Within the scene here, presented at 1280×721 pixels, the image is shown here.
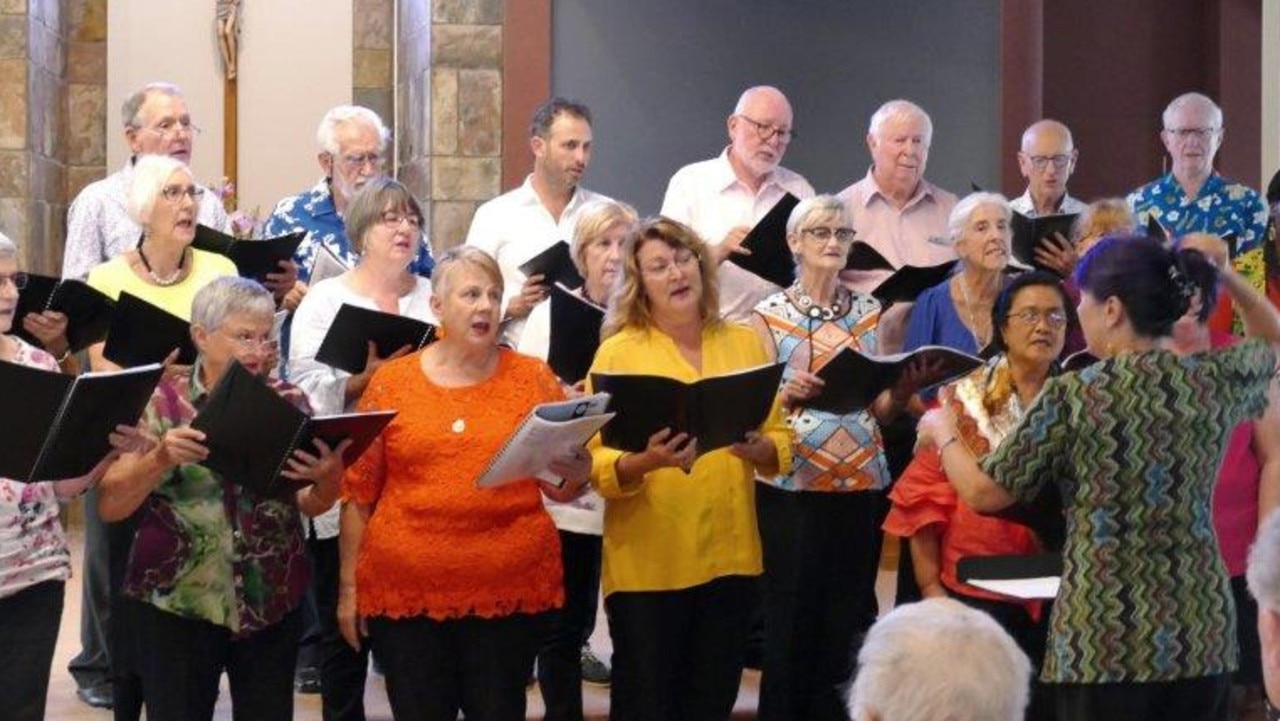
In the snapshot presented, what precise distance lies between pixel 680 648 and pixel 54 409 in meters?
1.47

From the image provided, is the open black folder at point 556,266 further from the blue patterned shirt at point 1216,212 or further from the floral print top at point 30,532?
the blue patterned shirt at point 1216,212

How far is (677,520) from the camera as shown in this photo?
440 cm

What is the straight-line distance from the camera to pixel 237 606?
13.2ft

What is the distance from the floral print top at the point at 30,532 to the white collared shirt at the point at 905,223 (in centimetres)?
267

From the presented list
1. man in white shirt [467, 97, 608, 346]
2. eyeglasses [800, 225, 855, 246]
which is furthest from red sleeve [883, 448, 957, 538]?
man in white shirt [467, 97, 608, 346]

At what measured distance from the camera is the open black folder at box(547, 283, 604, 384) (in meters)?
4.71

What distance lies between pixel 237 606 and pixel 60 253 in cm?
503

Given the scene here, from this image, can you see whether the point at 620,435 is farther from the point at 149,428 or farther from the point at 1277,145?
the point at 1277,145

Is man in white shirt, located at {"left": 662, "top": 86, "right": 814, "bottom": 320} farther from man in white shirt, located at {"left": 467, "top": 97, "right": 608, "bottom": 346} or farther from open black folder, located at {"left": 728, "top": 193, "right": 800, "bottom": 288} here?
open black folder, located at {"left": 728, "top": 193, "right": 800, "bottom": 288}

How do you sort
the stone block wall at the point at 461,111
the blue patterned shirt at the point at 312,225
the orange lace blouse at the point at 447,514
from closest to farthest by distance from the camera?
the orange lace blouse at the point at 447,514 → the blue patterned shirt at the point at 312,225 → the stone block wall at the point at 461,111

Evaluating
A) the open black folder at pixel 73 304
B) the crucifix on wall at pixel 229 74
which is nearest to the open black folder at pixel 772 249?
the open black folder at pixel 73 304

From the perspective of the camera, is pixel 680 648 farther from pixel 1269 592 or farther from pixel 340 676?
pixel 1269 592

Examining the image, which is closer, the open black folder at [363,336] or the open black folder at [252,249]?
the open black folder at [363,336]

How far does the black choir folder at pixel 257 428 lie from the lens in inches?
149
